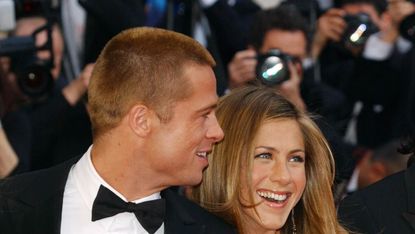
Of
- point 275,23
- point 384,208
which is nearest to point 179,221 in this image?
point 384,208

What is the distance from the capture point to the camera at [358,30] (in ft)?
17.9

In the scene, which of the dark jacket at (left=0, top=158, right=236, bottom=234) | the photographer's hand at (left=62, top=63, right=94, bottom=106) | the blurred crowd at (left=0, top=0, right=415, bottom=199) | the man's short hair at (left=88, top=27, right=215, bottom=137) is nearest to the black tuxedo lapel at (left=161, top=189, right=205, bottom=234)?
the dark jacket at (left=0, top=158, right=236, bottom=234)

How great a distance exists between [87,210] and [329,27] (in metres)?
2.73

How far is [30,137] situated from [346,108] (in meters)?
1.82

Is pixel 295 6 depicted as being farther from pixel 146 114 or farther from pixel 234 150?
pixel 146 114

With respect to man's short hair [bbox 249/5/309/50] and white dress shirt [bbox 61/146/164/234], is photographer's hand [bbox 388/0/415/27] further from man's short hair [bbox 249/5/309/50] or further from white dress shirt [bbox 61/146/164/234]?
white dress shirt [bbox 61/146/164/234]

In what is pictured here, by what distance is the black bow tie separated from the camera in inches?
135

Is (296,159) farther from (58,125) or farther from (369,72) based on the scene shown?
(369,72)

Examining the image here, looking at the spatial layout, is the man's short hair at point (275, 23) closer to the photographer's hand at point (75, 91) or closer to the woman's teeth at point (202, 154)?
the photographer's hand at point (75, 91)

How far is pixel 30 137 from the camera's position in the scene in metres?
5.29

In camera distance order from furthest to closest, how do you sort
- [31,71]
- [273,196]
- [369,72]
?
[369,72] → [31,71] → [273,196]

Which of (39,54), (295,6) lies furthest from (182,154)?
(295,6)

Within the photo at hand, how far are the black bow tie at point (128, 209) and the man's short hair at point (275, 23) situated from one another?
2.38m

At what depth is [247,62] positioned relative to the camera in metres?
5.37
